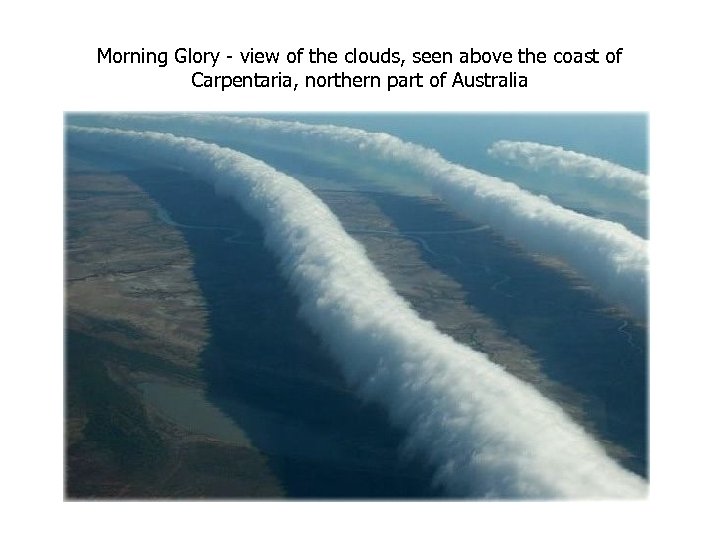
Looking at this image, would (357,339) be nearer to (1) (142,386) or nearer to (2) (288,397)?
(2) (288,397)

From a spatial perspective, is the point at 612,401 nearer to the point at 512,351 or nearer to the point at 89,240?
the point at 512,351

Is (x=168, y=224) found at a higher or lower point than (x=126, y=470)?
higher

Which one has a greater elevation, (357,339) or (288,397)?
(357,339)

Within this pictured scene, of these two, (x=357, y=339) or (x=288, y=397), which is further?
(x=357, y=339)

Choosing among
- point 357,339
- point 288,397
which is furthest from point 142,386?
point 357,339

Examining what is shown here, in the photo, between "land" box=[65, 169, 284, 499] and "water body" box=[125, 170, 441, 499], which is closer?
"water body" box=[125, 170, 441, 499]

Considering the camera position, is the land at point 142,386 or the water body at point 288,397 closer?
the water body at point 288,397

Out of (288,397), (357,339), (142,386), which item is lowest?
(288,397)
